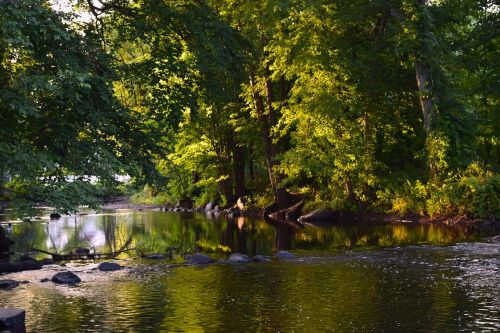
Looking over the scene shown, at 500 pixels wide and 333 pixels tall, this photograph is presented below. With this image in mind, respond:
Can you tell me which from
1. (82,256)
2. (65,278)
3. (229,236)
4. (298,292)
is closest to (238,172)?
(229,236)

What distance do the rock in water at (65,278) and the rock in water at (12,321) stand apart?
19.1ft

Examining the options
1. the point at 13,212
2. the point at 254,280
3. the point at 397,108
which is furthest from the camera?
the point at 397,108

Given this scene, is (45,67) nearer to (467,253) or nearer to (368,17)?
(467,253)

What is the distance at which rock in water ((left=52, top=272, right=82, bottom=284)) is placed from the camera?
18.1 metres

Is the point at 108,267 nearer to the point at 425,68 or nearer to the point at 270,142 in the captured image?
the point at 425,68

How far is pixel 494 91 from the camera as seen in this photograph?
36.9 m

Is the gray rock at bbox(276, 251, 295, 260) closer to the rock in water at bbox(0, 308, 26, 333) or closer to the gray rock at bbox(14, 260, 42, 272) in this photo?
the gray rock at bbox(14, 260, 42, 272)

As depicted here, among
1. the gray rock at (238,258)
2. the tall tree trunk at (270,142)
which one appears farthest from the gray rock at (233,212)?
the gray rock at (238,258)

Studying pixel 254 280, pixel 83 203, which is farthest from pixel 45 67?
pixel 254 280

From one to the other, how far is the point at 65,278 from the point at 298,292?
6.75 metres

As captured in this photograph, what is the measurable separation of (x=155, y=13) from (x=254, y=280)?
9.91 meters

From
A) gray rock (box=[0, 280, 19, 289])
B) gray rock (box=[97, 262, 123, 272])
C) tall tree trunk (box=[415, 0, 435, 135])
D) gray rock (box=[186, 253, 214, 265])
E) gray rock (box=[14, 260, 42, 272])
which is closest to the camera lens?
gray rock (box=[0, 280, 19, 289])

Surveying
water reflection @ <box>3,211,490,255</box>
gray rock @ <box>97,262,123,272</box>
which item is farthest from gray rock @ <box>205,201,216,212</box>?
gray rock @ <box>97,262,123,272</box>

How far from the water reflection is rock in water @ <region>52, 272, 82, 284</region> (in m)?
7.55
